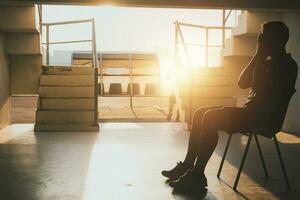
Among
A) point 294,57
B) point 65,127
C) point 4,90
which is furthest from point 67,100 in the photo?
point 294,57

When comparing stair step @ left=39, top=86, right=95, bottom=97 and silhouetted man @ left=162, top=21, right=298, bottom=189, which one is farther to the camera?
stair step @ left=39, top=86, right=95, bottom=97

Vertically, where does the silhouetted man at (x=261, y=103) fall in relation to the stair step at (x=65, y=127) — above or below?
above

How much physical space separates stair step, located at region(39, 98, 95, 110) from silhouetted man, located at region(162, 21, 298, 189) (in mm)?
4857

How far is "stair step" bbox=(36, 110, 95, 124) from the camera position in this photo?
812 centimetres

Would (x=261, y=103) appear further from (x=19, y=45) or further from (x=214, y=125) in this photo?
(x=19, y=45)

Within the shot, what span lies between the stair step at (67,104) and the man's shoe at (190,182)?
4853 millimetres

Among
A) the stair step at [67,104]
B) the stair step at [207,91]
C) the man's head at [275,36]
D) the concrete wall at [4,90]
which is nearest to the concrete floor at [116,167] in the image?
the stair step at [67,104]

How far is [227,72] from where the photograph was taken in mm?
10109

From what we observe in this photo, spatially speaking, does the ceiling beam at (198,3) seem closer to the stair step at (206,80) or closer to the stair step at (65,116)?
the stair step at (65,116)

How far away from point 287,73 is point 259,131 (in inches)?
21.8

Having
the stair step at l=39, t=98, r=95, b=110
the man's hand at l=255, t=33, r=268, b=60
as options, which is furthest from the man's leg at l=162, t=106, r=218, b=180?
the stair step at l=39, t=98, r=95, b=110

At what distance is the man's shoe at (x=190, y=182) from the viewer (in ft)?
12.1

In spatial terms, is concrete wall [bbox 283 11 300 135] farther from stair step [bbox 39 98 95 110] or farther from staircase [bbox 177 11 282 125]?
stair step [bbox 39 98 95 110]

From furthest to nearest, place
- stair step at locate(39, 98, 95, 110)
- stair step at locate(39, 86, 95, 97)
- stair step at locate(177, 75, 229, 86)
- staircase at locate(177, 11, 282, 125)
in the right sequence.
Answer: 1. stair step at locate(177, 75, 229, 86)
2. staircase at locate(177, 11, 282, 125)
3. stair step at locate(39, 86, 95, 97)
4. stair step at locate(39, 98, 95, 110)
